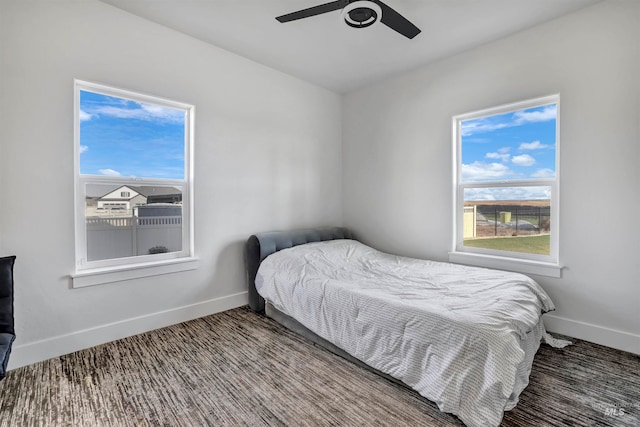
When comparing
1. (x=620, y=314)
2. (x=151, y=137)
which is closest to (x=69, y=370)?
(x=151, y=137)

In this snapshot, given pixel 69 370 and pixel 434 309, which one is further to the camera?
pixel 69 370

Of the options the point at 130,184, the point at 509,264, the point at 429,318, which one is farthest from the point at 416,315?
the point at 130,184

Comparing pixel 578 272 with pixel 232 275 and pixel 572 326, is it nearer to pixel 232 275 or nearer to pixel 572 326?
pixel 572 326

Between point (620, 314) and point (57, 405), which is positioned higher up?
point (620, 314)

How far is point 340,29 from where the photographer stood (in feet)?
9.02

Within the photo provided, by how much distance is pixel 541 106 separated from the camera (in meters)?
2.79

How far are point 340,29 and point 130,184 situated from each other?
2333 mm

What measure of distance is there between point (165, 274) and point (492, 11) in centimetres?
361

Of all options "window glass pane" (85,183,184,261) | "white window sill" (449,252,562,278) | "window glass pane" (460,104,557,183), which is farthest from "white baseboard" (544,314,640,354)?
"window glass pane" (85,183,184,261)

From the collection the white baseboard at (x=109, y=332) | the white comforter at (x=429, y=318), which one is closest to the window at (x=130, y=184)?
the white baseboard at (x=109, y=332)

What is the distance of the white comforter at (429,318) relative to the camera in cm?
155

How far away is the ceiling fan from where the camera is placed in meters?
1.81

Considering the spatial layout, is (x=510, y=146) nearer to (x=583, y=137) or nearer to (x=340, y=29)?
(x=583, y=137)

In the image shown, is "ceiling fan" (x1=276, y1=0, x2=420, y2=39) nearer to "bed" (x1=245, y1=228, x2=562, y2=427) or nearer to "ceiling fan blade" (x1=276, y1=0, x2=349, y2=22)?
"ceiling fan blade" (x1=276, y1=0, x2=349, y2=22)
